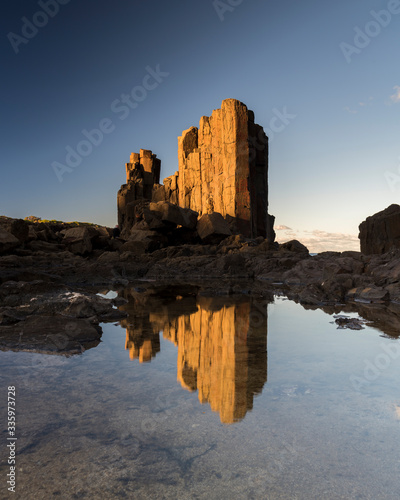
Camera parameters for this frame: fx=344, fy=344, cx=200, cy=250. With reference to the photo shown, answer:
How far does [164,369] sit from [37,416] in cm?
105

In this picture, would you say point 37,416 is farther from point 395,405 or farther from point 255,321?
point 255,321

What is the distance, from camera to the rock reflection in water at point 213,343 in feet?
7.64

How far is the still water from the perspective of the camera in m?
1.38

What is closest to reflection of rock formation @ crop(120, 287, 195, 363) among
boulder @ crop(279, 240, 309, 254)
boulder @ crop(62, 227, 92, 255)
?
boulder @ crop(62, 227, 92, 255)

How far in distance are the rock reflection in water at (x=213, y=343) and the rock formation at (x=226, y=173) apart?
57.9 ft

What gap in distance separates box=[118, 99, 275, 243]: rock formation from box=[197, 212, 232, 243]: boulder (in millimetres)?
2581

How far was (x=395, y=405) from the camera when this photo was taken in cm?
215

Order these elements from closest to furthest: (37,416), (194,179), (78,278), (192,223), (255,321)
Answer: (37,416), (255,321), (78,278), (192,223), (194,179)

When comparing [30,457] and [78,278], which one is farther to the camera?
[78,278]

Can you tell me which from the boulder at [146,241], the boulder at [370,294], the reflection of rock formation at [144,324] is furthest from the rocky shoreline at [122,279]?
the reflection of rock formation at [144,324]

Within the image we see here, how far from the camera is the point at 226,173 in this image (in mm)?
24703

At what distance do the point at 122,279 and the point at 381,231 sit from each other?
932cm

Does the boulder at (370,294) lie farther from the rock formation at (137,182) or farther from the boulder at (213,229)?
the rock formation at (137,182)

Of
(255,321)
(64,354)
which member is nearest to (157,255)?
(255,321)
